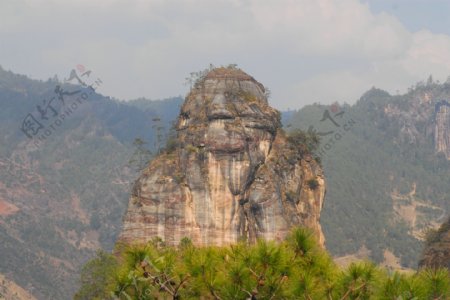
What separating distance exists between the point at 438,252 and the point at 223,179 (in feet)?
56.3

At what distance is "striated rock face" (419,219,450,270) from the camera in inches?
1859

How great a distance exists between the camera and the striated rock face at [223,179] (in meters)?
55.8

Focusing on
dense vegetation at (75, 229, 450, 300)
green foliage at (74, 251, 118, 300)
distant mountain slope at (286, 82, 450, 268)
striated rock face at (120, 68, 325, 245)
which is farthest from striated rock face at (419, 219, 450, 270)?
distant mountain slope at (286, 82, 450, 268)

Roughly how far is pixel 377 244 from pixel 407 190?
41762 mm

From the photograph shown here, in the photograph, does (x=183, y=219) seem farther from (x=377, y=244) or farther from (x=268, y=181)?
(x=377, y=244)

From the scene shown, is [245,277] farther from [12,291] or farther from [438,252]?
[12,291]

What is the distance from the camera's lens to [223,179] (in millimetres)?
57281

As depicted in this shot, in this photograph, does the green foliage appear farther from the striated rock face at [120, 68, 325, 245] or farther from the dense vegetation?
the dense vegetation

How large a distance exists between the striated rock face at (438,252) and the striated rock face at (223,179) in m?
8.94

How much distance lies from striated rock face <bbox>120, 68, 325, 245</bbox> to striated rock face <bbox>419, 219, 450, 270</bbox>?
8.94 meters

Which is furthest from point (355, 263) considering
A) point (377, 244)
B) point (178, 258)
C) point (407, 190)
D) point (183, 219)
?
point (407, 190)

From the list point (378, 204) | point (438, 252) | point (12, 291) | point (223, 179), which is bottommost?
point (12, 291)

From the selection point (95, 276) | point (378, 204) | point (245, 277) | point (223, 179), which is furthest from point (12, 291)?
point (245, 277)

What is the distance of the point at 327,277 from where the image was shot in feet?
47.0
